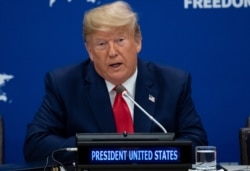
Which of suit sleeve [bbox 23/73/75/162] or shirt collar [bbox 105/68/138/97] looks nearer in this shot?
suit sleeve [bbox 23/73/75/162]

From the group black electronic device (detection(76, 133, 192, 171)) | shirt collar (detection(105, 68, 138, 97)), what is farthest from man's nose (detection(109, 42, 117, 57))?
black electronic device (detection(76, 133, 192, 171))

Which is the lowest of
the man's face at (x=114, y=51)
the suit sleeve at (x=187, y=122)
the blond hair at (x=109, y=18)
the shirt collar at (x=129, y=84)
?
the suit sleeve at (x=187, y=122)

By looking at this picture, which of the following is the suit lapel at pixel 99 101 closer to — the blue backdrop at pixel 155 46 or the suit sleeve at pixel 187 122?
the suit sleeve at pixel 187 122

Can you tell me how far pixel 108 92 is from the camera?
10.1 feet

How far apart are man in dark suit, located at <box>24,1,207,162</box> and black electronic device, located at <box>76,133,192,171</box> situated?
0.78 meters

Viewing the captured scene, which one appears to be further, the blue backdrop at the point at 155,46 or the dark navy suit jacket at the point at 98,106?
the blue backdrop at the point at 155,46

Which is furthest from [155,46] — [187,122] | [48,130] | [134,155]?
[134,155]

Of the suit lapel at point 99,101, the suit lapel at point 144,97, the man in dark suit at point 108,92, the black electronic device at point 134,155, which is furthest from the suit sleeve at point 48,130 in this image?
the black electronic device at point 134,155

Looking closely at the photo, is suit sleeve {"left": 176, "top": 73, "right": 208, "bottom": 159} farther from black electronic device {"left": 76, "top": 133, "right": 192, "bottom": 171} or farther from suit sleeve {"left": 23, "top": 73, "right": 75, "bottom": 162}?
black electronic device {"left": 76, "top": 133, "right": 192, "bottom": 171}

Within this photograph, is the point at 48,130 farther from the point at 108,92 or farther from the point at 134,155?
the point at 134,155

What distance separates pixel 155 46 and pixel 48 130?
3.92 ft

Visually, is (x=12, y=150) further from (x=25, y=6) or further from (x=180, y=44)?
(x=180, y=44)

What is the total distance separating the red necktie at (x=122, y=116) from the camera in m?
2.99

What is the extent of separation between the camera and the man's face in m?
2.98
